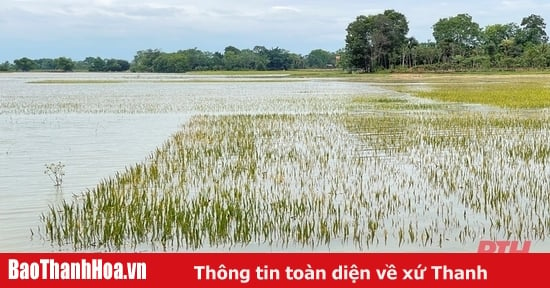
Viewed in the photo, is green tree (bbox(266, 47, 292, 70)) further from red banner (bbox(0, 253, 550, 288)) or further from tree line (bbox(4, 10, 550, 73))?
red banner (bbox(0, 253, 550, 288))

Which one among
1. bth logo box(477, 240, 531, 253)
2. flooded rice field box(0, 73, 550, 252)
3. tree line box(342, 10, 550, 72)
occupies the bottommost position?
bth logo box(477, 240, 531, 253)

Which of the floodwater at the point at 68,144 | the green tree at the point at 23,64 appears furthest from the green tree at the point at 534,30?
the green tree at the point at 23,64

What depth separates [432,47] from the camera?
267ft

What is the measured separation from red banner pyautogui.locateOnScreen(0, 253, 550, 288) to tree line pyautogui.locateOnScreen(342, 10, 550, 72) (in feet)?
237

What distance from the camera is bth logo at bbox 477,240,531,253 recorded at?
5.11 meters

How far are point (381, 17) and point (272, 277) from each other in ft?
259

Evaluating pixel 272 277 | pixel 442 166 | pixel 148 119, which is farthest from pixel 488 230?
pixel 148 119

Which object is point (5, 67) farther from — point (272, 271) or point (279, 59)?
point (272, 271)

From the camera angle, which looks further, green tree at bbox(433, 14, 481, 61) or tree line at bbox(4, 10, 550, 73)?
green tree at bbox(433, 14, 481, 61)

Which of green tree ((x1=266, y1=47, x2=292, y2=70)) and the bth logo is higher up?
green tree ((x1=266, y1=47, x2=292, y2=70))

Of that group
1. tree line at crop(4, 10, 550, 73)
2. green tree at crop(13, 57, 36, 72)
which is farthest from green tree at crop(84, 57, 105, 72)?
tree line at crop(4, 10, 550, 73)

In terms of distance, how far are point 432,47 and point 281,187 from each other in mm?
77350

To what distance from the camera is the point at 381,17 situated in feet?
262

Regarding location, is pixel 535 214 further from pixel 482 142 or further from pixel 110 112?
pixel 110 112
